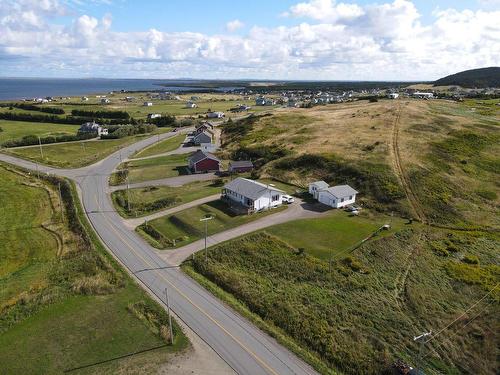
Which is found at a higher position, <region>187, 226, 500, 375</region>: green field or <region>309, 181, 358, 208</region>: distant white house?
<region>309, 181, 358, 208</region>: distant white house

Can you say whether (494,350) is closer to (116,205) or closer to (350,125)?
(116,205)

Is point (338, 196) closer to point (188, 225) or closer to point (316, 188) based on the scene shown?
point (316, 188)

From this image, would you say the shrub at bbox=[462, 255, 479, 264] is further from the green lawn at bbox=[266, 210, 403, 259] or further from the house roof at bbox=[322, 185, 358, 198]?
the house roof at bbox=[322, 185, 358, 198]

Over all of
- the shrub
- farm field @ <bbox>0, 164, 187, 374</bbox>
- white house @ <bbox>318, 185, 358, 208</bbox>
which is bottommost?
farm field @ <bbox>0, 164, 187, 374</bbox>

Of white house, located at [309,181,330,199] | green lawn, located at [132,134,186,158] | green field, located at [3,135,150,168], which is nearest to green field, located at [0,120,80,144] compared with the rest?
green field, located at [3,135,150,168]

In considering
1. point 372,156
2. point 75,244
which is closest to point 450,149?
point 372,156

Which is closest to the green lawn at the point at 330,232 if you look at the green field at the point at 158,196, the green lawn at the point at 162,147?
the green field at the point at 158,196

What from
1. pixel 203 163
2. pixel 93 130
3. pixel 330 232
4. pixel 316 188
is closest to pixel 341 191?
pixel 316 188

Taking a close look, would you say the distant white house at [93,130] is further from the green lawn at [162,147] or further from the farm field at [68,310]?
the farm field at [68,310]
